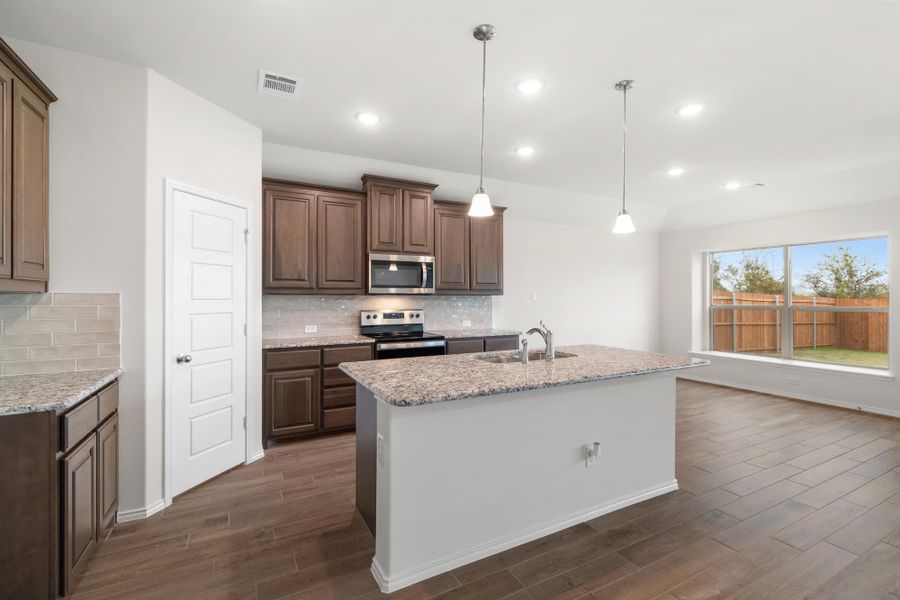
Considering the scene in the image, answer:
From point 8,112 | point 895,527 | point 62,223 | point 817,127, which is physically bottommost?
point 895,527

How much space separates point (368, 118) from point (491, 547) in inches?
119

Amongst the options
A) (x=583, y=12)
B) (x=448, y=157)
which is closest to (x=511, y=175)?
(x=448, y=157)

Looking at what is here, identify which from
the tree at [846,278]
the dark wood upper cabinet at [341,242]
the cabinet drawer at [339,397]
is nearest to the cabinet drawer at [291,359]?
the cabinet drawer at [339,397]

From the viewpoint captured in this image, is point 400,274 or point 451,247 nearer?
point 400,274

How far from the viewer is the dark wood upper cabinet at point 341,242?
402 cm

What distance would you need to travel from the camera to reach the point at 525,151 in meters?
4.02

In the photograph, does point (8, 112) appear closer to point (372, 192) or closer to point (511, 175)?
point (372, 192)

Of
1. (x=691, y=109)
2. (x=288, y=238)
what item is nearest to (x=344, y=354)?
(x=288, y=238)

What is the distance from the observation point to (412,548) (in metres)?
1.92

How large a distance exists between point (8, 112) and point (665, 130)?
4.15 meters

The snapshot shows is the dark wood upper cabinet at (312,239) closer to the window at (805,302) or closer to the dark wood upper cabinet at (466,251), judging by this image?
the dark wood upper cabinet at (466,251)

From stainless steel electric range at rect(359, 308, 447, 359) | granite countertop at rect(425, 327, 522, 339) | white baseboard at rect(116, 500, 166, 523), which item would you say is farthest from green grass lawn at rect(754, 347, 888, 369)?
white baseboard at rect(116, 500, 166, 523)

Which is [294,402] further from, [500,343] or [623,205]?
[623,205]

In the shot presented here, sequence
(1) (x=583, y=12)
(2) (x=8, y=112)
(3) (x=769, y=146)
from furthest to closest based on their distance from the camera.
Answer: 1. (3) (x=769, y=146)
2. (1) (x=583, y=12)
3. (2) (x=8, y=112)
